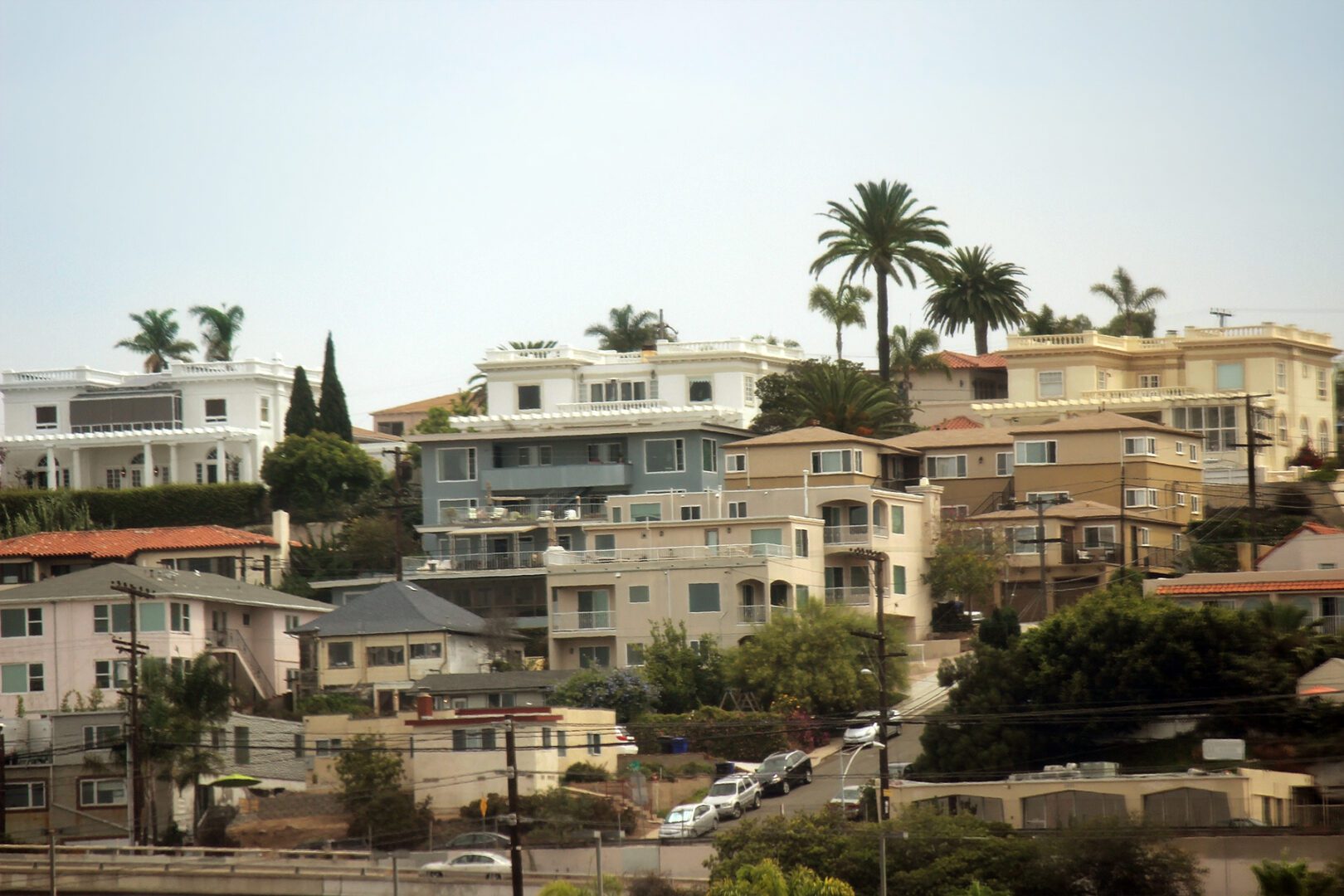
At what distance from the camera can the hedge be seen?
113125mm

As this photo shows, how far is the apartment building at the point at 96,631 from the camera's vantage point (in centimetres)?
8888

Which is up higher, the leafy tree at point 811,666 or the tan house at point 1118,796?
the leafy tree at point 811,666

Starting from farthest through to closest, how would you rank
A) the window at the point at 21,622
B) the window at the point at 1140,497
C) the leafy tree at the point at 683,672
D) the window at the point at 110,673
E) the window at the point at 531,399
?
1. the window at the point at 531,399
2. the window at the point at 1140,497
3. the window at the point at 21,622
4. the window at the point at 110,673
5. the leafy tree at the point at 683,672

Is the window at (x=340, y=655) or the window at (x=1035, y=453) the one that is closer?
the window at (x=340, y=655)

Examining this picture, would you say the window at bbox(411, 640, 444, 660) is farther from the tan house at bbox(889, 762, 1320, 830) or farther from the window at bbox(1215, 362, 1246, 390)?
the window at bbox(1215, 362, 1246, 390)

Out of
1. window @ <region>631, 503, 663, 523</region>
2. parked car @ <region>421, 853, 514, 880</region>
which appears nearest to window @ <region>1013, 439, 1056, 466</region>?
window @ <region>631, 503, 663, 523</region>

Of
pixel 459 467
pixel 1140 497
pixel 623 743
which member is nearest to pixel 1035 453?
pixel 1140 497

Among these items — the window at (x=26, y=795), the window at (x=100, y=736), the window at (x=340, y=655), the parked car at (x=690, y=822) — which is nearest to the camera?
the parked car at (x=690, y=822)

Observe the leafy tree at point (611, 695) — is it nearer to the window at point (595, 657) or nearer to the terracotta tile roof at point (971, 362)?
the window at point (595, 657)

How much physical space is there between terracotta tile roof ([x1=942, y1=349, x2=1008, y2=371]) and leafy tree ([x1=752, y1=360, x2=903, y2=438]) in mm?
16933

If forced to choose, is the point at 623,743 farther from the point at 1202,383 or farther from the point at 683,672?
the point at 1202,383

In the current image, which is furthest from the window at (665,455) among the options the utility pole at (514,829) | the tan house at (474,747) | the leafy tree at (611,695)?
the utility pole at (514,829)

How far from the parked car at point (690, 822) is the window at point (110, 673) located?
91.8ft

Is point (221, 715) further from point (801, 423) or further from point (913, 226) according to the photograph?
point (913, 226)
